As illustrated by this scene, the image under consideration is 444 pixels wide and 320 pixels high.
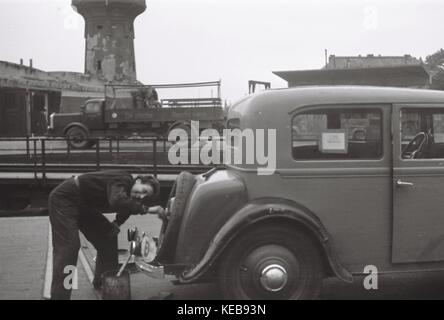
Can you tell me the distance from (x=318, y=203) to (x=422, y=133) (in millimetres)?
1159

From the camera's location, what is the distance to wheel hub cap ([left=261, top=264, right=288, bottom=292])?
4.50 meters

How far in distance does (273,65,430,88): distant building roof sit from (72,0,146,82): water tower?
21114mm

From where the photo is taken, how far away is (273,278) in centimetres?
450

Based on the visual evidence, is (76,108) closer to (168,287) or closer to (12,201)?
(12,201)

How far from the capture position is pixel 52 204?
16.1 feet

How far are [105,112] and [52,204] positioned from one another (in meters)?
17.5

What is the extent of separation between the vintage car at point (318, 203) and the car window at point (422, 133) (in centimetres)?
2

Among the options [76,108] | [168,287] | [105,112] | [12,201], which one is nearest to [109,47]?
[76,108]

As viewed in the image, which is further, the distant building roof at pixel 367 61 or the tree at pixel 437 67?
the distant building roof at pixel 367 61

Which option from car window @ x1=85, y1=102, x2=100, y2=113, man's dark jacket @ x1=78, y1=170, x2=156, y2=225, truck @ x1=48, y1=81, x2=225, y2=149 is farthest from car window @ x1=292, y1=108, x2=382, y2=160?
car window @ x1=85, y1=102, x2=100, y2=113

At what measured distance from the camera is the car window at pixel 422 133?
484cm

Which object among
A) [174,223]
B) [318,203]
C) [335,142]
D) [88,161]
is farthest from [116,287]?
[88,161]

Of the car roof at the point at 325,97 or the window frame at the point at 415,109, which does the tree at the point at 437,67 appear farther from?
the car roof at the point at 325,97

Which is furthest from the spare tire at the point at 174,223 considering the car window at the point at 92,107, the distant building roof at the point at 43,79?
the distant building roof at the point at 43,79
